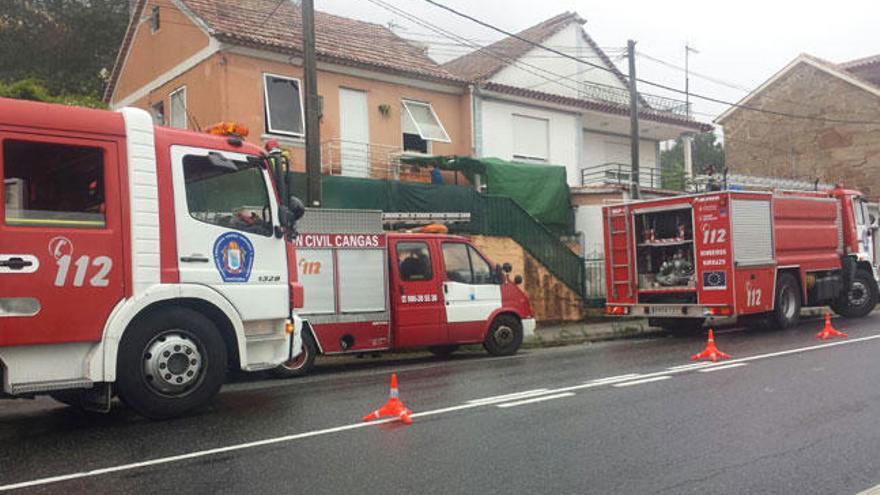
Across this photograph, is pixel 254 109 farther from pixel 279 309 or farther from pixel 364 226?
pixel 279 309

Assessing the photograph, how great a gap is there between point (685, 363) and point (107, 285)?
7.14 m

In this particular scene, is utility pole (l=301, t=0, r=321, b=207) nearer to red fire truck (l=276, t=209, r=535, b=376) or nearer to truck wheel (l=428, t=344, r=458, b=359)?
red fire truck (l=276, t=209, r=535, b=376)

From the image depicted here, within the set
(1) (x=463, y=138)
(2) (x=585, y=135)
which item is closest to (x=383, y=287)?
(1) (x=463, y=138)

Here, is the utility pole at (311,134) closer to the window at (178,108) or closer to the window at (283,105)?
the window at (283,105)

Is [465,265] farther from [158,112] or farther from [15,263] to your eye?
[158,112]

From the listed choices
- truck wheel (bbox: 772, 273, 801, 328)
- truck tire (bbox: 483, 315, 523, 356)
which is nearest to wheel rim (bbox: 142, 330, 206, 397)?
truck tire (bbox: 483, 315, 523, 356)

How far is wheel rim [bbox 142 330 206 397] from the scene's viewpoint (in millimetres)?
6562

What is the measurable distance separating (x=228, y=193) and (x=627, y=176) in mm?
21251

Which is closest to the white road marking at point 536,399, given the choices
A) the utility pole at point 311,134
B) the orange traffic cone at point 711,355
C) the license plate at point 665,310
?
the orange traffic cone at point 711,355

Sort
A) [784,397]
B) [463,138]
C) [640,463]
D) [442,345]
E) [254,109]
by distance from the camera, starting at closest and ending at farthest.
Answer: [640,463] → [784,397] → [442,345] → [254,109] → [463,138]

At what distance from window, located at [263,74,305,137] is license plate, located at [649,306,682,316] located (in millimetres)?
9199

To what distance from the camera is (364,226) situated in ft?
34.1

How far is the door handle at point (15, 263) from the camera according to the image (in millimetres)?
5824

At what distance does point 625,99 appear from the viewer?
27297 mm
